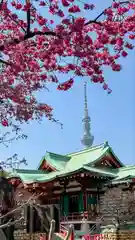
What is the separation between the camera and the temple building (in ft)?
67.0

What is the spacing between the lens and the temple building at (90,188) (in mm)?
20422

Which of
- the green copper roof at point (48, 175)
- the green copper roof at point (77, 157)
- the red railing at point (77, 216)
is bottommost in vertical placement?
the red railing at point (77, 216)

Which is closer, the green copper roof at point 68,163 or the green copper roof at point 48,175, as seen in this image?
the green copper roof at point 48,175

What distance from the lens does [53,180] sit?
905 inches

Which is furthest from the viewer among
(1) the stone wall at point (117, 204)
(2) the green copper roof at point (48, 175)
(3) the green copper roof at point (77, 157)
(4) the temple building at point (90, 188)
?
(3) the green copper roof at point (77, 157)

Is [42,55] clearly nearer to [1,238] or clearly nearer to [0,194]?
[0,194]

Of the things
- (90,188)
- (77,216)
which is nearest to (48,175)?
(90,188)

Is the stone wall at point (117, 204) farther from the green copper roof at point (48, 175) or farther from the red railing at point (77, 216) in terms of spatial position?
the green copper roof at point (48, 175)

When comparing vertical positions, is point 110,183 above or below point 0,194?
above

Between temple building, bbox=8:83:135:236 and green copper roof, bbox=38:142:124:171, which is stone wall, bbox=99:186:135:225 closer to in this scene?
temple building, bbox=8:83:135:236

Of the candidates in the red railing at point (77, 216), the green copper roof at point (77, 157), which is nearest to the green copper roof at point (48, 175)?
the green copper roof at point (77, 157)

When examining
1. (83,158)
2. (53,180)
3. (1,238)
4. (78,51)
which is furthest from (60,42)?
(83,158)

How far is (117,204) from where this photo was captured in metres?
22.3

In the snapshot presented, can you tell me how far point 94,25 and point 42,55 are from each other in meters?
1.21
